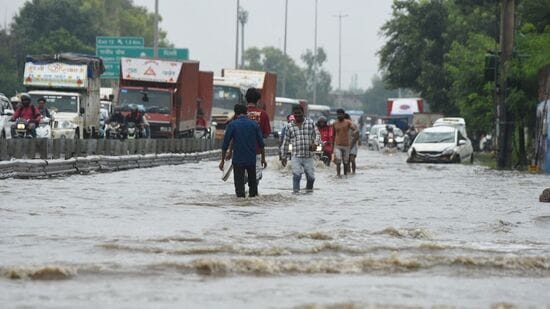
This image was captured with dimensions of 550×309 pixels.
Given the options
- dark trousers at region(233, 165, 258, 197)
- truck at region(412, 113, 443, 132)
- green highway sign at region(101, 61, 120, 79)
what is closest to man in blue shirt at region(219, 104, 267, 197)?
dark trousers at region(233, 165, 258, 197)

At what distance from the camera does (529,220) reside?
18.1 meters

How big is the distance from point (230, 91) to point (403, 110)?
42.9 m

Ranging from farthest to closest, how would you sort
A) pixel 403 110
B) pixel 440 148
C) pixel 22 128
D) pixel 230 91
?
pixel 403 110 < pixel 230 91 < pixel 440 148 < pixel 22 128

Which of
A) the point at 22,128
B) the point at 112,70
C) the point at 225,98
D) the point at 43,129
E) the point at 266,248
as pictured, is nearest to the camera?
the point at 266,248

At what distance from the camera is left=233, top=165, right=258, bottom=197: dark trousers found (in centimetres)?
1969

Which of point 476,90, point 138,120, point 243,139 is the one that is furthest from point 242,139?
point 476,90

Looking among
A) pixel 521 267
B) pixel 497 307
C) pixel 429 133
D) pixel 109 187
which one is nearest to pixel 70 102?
pixel 429 133

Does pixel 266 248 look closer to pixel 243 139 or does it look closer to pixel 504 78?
pixel 243 139

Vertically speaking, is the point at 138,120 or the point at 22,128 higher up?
the point at 138,120

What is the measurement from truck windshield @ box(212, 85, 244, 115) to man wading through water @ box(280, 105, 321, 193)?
117 feet

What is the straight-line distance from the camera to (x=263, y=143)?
1978 centimetres

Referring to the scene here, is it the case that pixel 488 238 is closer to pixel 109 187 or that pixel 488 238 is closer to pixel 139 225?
pixel 139 225

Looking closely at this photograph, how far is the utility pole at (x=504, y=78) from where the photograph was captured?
40.3 metres

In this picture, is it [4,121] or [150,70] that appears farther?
[150,70]
